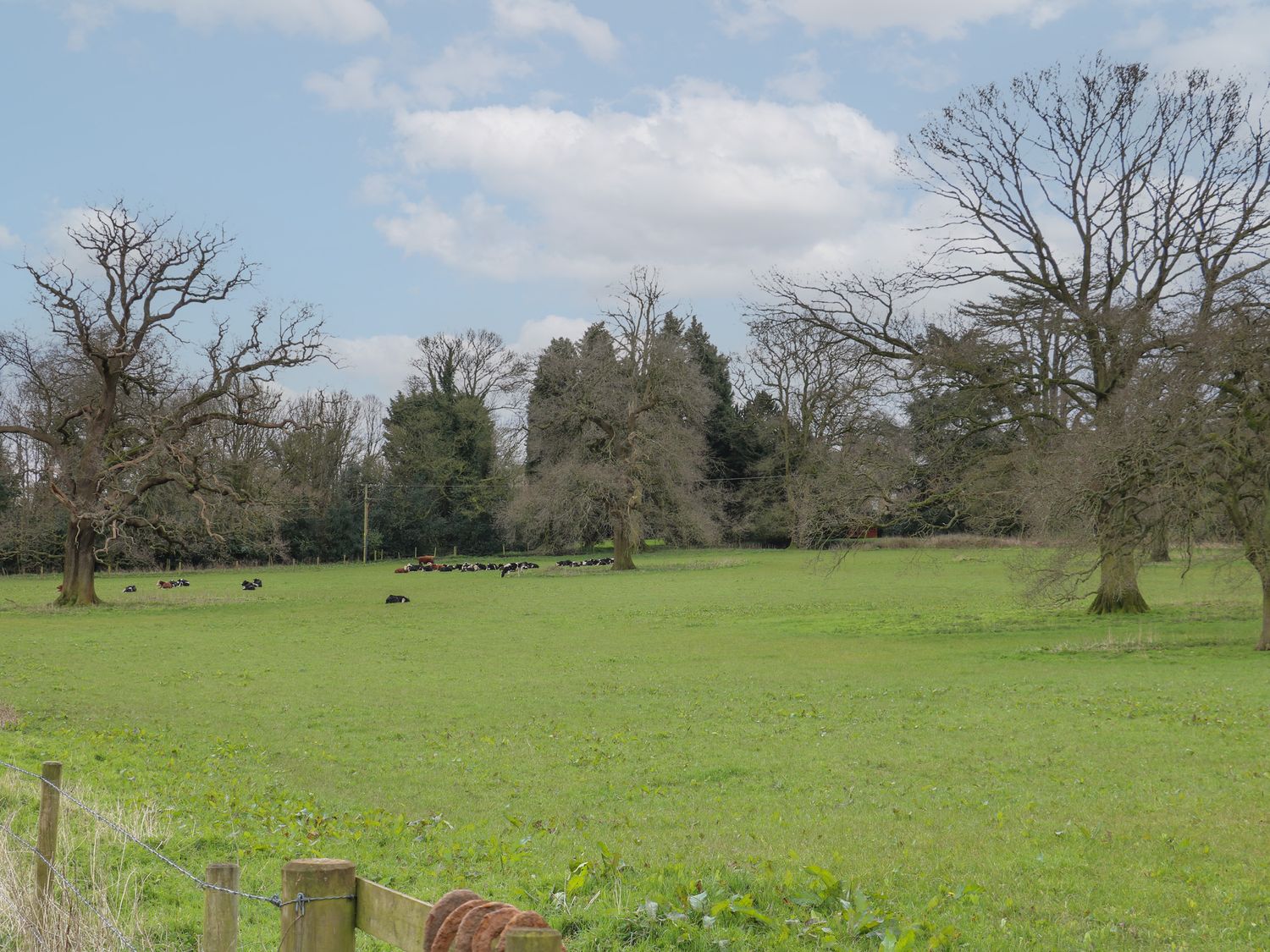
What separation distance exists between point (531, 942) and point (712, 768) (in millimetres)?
10645

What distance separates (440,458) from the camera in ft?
291

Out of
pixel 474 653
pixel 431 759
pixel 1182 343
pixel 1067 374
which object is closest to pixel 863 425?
pixel 1067 374

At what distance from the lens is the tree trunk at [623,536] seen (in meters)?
67.2

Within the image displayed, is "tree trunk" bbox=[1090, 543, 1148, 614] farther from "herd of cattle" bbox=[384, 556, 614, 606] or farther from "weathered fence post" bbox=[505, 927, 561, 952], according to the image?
"herd of cattle" bbox=[384, 556, 614, 606]

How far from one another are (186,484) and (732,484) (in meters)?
53.6

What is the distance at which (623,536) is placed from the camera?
68.8m

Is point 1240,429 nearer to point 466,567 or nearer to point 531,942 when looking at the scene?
point 531,942

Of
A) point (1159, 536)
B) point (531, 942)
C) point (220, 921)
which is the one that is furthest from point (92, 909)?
point (1159, 536)

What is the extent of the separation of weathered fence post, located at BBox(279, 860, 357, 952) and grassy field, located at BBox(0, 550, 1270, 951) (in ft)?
8.69

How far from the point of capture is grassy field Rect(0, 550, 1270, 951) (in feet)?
22.4

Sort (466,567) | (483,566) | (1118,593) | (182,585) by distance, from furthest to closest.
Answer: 1. (483,566)
2. (466,567)
3. (182,585)
4. (1118,593)

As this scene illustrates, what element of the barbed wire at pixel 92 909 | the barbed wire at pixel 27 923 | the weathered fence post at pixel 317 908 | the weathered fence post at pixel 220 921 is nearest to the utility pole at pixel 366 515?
the barbed wire at pixel 27 923

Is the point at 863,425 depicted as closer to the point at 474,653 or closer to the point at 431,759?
the point at 474,653

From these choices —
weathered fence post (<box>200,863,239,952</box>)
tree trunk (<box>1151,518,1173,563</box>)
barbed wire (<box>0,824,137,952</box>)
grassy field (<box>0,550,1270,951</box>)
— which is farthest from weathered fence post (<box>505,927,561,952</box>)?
tree trunk (<box>1151,518,1173,563</box>)
